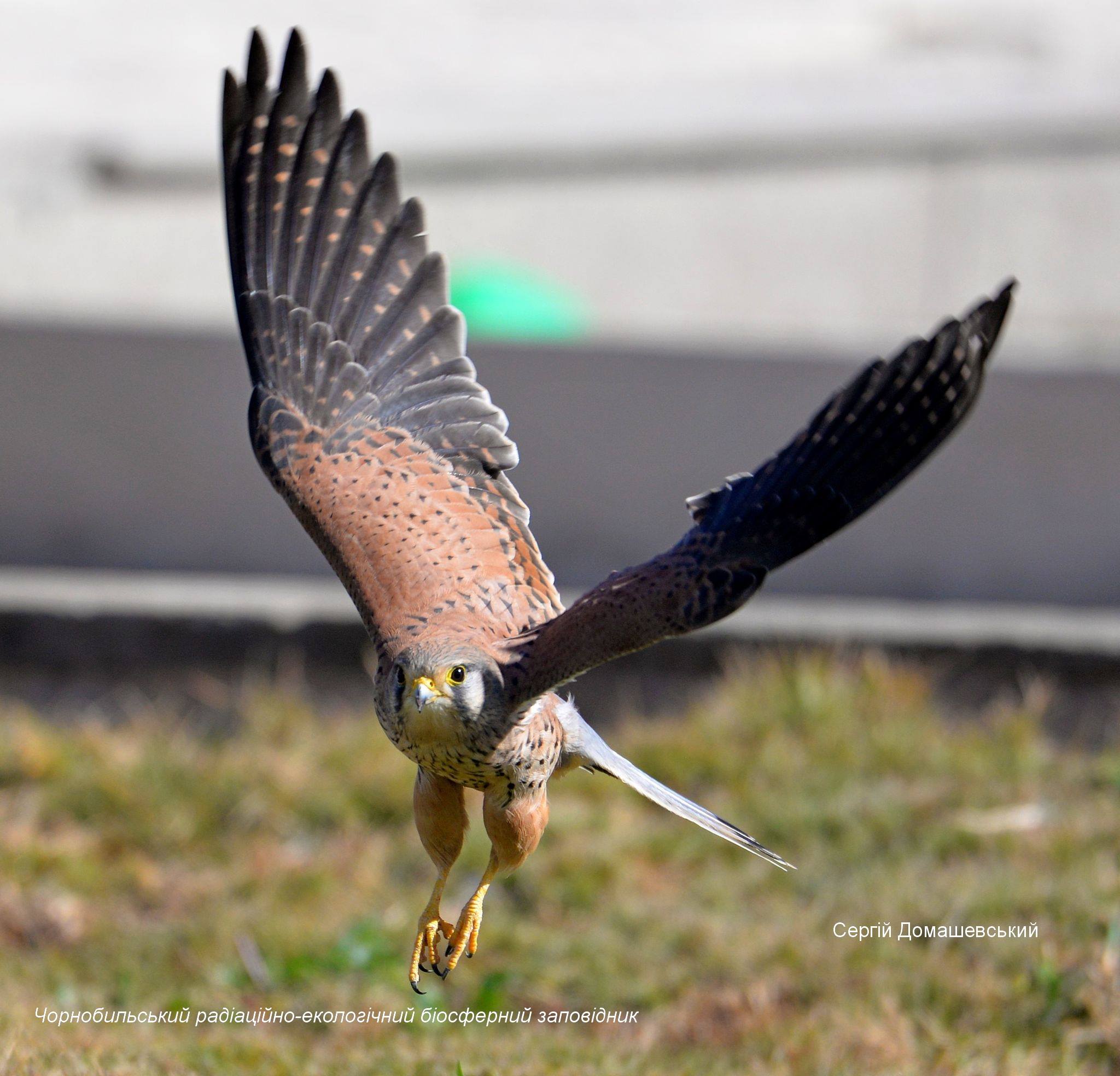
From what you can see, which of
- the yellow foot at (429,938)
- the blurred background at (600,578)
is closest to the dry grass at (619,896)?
the blurred background at (600,578)

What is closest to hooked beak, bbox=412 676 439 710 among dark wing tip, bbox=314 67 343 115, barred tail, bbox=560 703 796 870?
barred tail, bbox=560 703 796 870

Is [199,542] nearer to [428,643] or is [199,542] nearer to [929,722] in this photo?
[929,722]

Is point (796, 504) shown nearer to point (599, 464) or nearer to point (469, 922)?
point (469, 922)

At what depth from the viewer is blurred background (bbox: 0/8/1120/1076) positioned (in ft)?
12.7

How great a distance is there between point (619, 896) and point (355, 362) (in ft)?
7.20

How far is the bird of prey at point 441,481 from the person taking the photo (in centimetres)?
233

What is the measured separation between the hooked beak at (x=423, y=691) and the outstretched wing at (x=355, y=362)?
1.47 ft

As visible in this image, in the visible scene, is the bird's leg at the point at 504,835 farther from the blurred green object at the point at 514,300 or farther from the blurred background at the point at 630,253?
the blurred green object at the point at 514,300

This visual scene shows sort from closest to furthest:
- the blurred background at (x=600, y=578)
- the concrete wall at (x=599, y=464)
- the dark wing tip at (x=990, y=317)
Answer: the dark wing tip at (x=990, y=317) < the blurred background at (x=600, y=578) < the concrete wall at (x=599, y=464)

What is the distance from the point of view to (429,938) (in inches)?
108

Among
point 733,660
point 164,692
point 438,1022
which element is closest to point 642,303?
point 733,660

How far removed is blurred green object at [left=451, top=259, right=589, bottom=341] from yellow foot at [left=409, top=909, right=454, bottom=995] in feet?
13.4

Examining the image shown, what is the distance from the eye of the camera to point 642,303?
7.57 metres

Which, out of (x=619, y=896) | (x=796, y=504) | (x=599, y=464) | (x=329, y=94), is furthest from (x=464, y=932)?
(x=599, y=464)
